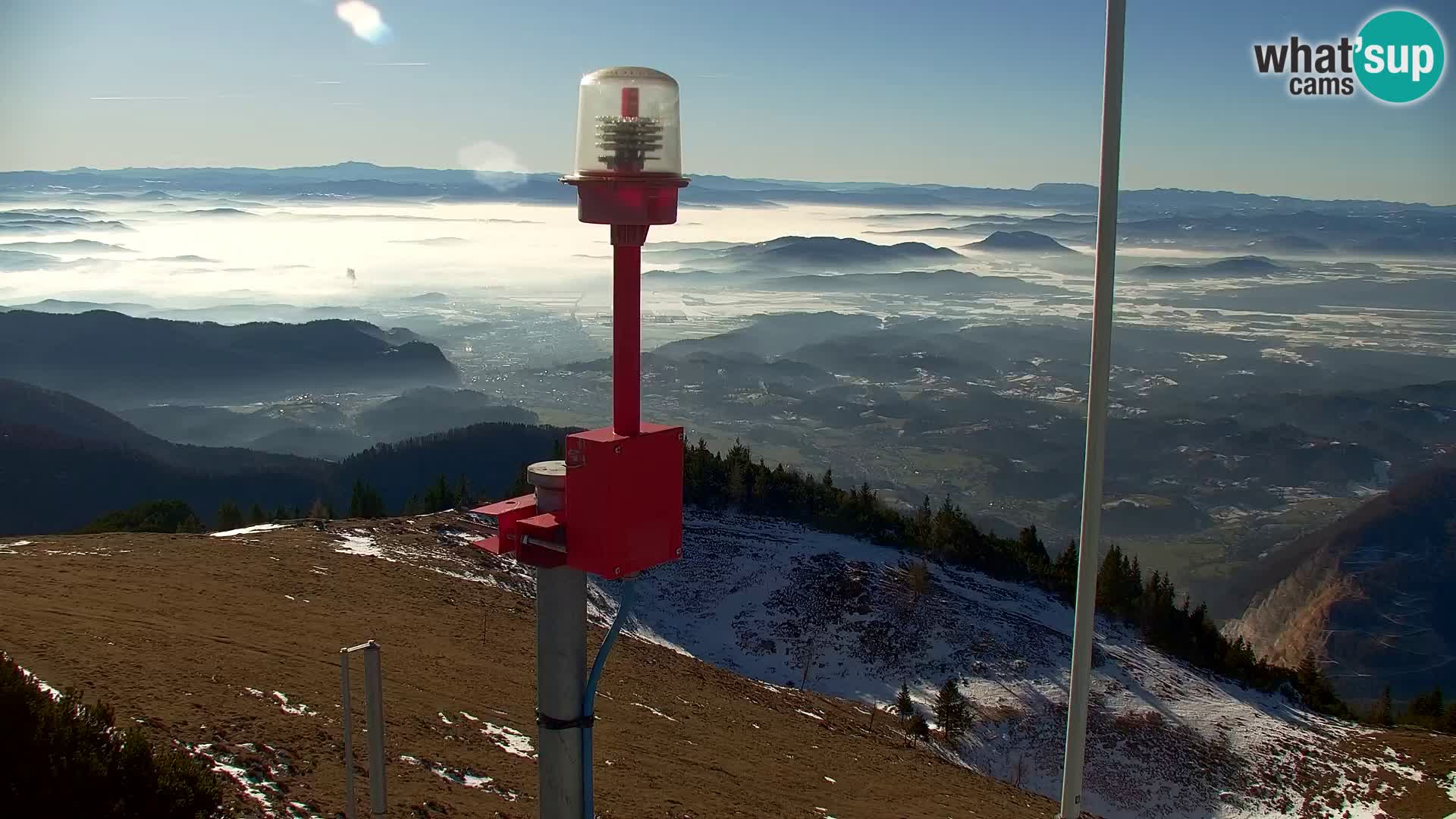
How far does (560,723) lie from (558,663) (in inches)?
14.8

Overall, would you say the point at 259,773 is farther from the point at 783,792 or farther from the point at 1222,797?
the point at 1222,797

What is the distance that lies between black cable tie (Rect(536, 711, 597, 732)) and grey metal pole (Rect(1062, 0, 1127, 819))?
2.96 m

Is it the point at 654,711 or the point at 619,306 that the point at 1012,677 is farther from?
the point at 619,306

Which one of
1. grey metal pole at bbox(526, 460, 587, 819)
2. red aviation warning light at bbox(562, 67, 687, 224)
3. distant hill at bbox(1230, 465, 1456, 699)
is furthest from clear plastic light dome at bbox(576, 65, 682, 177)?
distant hill at bbox(1230, 465, 1456, 699)

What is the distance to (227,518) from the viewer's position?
54188 mm

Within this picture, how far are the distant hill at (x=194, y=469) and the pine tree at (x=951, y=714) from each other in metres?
99.0

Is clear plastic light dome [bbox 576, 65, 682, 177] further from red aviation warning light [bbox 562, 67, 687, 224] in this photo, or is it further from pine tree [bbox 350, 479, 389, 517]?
pine tree [bbox 350, 479, 389, 517]

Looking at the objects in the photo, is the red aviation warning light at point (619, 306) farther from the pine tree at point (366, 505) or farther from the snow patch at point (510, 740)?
the pine tree at point (366, 505)

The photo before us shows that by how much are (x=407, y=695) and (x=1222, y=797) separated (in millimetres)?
33449

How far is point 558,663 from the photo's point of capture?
18.8 ft

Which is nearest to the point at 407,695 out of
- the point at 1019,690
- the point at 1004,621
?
the point at 1019,690

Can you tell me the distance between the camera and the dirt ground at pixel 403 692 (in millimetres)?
11672

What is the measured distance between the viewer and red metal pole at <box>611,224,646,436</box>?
18.0 ft

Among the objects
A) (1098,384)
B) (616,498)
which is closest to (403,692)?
(616,498)
